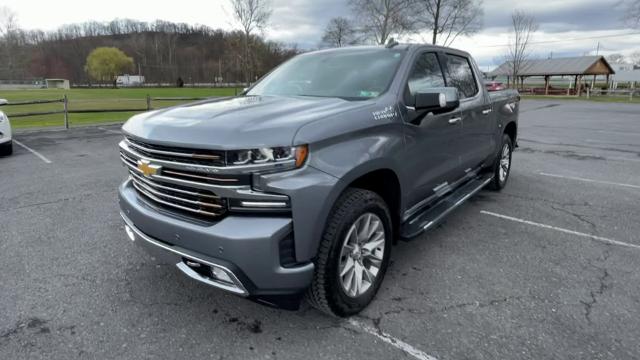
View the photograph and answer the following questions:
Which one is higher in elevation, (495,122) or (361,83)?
(361,83)

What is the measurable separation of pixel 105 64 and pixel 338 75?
11016 cm

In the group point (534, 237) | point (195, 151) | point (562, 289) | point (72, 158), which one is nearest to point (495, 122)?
point (534, 237)

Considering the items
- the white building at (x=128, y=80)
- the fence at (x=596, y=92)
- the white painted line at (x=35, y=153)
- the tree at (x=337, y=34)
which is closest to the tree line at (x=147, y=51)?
the white building at (x=128, y=80)

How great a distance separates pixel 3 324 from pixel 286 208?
207cm

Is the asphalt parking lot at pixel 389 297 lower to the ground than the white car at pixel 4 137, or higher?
lower

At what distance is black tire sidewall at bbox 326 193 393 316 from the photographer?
2.40 meters

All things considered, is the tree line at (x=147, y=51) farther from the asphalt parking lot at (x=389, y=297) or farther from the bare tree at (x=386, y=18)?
the asphalt parking lot at (x=389, y=297)

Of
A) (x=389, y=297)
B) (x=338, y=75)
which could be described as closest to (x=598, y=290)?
(x=389, y=297)

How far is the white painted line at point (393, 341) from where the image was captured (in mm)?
2350

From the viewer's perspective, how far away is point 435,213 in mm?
3576

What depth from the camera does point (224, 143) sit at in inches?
83.2

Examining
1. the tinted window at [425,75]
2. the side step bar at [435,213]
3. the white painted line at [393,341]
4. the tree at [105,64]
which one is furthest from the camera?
the tree at [105,64]

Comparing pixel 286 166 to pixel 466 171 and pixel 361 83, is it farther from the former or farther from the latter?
pixel 466 171

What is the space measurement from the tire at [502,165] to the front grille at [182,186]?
4.26 metres
